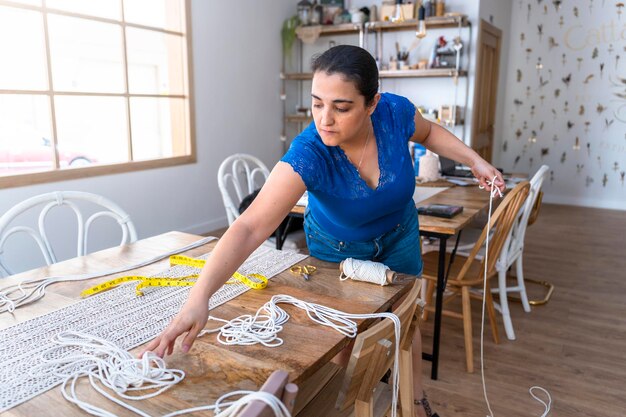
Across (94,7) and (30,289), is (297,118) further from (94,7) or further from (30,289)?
(30,289)

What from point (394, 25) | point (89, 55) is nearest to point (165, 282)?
point (394, 25)

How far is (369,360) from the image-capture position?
0.92 m

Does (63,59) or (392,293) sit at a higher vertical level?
(63,59)

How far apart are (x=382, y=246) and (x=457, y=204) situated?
107cm

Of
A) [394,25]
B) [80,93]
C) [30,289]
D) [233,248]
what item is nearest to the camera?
[233,248]

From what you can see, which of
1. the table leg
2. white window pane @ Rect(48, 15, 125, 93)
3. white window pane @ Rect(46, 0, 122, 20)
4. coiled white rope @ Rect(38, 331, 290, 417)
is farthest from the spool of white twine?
white window pane @ Rect(46, 0, 122, 20)

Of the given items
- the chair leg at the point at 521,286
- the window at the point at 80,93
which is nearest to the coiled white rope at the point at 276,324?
the chair leg at the point at 521,286

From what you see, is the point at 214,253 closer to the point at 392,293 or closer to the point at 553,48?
the point at 392,293

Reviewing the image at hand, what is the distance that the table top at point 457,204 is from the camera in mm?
2020

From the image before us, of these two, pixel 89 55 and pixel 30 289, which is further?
pixel 89 55

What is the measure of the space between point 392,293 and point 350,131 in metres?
0.44

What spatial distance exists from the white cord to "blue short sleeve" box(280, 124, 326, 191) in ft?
0.82

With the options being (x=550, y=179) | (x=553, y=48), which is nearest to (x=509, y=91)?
(x=553, y=48)

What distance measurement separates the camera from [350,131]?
122 centimetres
